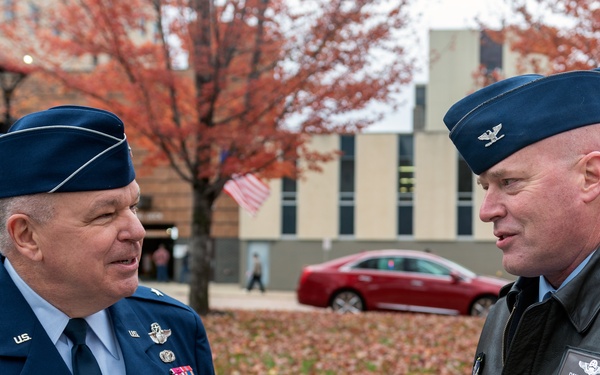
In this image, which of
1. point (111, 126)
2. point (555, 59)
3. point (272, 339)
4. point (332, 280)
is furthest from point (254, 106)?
point (111, 126)

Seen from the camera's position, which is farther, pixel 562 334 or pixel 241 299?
pixel 241 299

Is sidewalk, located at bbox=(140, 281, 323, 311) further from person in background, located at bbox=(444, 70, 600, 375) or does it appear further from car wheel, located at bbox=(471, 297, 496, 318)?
person in background, located at bbox=(444, 70, 600, 375)

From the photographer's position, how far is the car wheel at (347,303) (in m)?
16.7

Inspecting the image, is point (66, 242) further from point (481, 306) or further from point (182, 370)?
point (481, 306)

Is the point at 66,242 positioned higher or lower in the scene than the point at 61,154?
lower

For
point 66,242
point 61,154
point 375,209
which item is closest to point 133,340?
point 66,242

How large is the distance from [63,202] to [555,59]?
9.19 m

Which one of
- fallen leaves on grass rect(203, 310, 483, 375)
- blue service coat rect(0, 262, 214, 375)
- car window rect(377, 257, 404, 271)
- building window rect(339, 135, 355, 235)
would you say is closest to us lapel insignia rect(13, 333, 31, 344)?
blue service coat rect(0, 262, 214, 375)

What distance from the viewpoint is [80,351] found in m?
2.37

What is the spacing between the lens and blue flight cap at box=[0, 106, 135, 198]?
92.0 inches

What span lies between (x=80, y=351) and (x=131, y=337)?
0.72ft

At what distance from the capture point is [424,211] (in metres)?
37.2

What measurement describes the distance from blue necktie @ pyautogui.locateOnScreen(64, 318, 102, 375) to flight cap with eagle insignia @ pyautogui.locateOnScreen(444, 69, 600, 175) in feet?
4.12

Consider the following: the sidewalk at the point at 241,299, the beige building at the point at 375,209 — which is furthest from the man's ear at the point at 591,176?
the beige building at the point at 375,209
